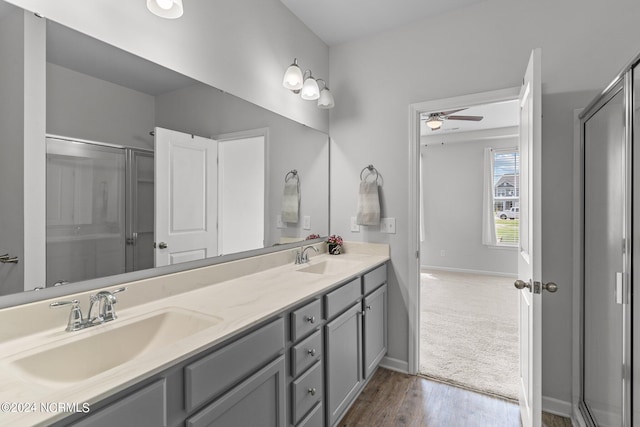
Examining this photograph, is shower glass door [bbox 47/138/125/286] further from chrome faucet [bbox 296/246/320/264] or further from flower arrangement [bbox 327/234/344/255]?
flower arrangement [bbox 327/234/344/255]

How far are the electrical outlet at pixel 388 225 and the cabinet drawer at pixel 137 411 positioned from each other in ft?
6.56

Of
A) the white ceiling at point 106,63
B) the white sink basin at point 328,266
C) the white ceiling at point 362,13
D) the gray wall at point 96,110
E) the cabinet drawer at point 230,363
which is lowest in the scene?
the cabinet drawer at point 230,363

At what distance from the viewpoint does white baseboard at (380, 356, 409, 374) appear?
2.51 m

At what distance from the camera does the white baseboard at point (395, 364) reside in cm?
251

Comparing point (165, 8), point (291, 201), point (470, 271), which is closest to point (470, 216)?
point (470, 271)

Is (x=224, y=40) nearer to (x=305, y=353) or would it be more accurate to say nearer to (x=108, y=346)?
(x=108, y=346)

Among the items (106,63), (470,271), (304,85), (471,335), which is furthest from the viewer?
(470,271)

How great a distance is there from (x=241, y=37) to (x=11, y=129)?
133cm

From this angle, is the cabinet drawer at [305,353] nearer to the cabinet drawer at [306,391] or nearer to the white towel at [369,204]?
the cabinet drawer at [306,391]

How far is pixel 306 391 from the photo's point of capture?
4.95 ft


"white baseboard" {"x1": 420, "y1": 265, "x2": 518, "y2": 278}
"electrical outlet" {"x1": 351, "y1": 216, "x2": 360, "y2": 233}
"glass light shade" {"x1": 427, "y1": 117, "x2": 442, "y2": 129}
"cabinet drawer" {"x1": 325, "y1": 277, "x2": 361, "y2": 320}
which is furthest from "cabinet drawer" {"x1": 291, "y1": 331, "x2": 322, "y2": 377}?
"white baseboard" {"x1": 420, "y1": 265, "x2": 518, "y2": 278}

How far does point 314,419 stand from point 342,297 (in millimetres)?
606

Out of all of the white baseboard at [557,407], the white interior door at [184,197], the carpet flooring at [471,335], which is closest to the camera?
the white interior door at [184,197]

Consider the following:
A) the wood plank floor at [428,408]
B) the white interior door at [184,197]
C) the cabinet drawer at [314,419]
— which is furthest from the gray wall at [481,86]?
the white interior door at [184,197]
